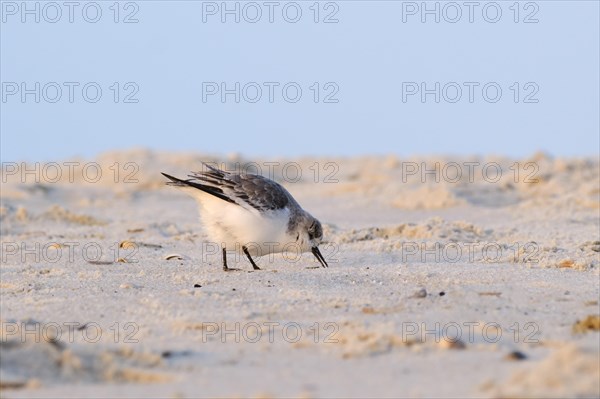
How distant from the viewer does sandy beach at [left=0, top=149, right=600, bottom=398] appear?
3.98m

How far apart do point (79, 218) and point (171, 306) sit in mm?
7846

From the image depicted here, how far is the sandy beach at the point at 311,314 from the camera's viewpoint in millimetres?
3982

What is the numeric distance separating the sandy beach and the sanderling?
226mm

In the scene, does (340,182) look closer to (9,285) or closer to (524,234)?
(524,234)

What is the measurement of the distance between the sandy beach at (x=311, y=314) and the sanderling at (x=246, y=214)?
0.23m

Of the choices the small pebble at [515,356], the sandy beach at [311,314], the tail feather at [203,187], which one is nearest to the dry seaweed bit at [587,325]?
the sandy beach at [311,314]

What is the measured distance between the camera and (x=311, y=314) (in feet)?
17.2

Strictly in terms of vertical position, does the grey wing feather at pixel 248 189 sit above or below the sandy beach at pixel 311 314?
above

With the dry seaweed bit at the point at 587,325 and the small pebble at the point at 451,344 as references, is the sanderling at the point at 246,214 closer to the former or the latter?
the dry seaweed bit at the point at 587,325

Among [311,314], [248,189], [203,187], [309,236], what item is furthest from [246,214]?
[311,314]

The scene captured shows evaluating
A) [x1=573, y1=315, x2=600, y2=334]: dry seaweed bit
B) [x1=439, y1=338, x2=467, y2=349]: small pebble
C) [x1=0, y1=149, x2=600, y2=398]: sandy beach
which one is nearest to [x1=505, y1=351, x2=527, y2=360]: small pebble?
[x1=0, y1=149, x2=600, y2=398]: sandy beach

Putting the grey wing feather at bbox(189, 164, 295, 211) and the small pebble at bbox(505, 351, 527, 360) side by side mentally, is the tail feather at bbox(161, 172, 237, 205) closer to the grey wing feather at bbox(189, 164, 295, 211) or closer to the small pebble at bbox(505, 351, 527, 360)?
the grey wing feather at bbox(189, 164, 295, 211)

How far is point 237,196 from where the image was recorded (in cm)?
744

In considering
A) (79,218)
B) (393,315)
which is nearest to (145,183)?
(79,218)
